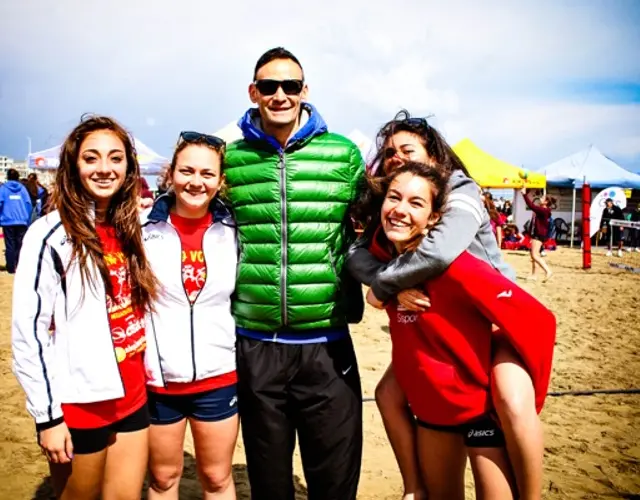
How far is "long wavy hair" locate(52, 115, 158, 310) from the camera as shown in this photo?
81.7 inches

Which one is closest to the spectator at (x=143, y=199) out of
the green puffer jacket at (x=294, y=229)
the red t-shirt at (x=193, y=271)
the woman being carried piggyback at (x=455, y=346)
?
the red t-shirt at (x=193, y=271)

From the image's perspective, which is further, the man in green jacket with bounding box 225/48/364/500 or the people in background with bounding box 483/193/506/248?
the people in background with bounding box 483/193/506/248

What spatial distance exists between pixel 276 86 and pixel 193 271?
38.2 inches

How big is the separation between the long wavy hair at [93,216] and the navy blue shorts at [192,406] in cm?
46

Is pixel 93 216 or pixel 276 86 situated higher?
pixel 276 86

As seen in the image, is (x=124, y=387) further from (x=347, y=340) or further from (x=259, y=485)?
(x=347, y=340)

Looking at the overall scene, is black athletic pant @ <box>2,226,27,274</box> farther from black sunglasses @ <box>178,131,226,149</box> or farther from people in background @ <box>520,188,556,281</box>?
people in background @ <box>520,188,556,281</box>

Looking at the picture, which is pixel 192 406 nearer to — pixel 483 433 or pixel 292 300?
pixel 292 300

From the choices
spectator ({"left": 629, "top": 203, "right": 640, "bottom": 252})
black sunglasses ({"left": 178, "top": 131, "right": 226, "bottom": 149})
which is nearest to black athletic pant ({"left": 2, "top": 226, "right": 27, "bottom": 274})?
black sunglasses ({"left": 178, "top": 131, "right": 226, "bottom": 149})

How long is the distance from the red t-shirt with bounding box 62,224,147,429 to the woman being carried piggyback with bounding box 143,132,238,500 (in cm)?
9

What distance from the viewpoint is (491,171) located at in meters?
19.8

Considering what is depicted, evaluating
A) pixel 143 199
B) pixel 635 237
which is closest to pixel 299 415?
pixel 143 199

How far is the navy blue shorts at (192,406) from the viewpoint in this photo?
2.37 metres

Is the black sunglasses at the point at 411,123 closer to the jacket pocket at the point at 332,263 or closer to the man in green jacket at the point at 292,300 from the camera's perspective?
the man in green jacket at the point at 292,300
